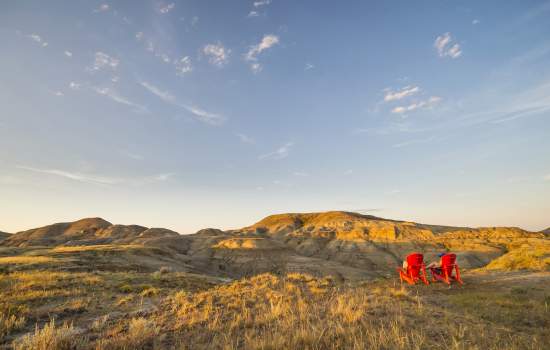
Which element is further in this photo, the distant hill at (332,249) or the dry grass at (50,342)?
the distant hill at (332,249)

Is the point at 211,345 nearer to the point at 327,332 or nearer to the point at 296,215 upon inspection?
the point at 327,332

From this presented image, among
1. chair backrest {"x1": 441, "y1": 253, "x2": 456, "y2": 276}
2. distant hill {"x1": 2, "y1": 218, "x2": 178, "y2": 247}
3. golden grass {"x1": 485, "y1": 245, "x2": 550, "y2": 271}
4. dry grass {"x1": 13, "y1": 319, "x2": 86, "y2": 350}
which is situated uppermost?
distant hill {"x1": 2, "y1": 218, "x2": 178, "y2": 247}

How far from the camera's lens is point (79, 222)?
153 meters

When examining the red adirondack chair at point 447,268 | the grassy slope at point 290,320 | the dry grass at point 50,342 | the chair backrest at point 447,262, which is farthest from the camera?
the chair backrest at point 447,262

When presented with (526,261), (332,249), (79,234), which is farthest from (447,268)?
(79,234)

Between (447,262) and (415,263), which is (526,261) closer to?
(447,262)

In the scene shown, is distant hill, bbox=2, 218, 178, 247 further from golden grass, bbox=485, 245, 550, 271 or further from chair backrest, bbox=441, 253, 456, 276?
chair backrest, bbox=441, 253, 456, 276

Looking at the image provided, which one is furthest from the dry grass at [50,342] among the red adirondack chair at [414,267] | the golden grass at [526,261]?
the golden grass at [526,261]

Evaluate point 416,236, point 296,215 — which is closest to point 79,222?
point 296,215

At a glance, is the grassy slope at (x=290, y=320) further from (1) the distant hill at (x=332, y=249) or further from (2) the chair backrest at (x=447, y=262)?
(1) the distant hill at (x=332, y=249)

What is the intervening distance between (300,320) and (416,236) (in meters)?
93.0

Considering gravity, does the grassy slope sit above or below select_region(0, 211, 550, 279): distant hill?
above

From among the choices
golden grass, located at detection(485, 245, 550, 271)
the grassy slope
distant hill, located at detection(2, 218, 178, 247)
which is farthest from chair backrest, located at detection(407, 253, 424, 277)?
distant hill, located at detection(2, 218, 178, 247)

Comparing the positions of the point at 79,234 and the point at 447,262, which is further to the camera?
the point at 79,234
